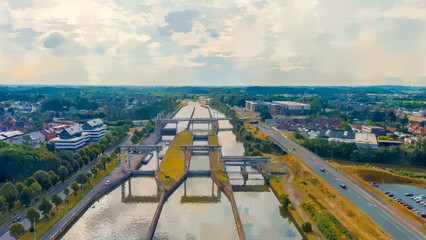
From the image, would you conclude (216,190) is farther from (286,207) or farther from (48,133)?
(48,133)

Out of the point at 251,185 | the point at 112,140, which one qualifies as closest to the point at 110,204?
the point at 251,185

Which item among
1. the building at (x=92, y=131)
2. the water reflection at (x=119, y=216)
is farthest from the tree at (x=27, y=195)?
the building at (x=92, y=131)

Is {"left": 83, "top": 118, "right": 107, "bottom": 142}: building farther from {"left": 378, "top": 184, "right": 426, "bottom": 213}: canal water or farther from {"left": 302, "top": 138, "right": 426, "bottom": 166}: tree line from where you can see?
{"left": 378, "top": 184, "right": 426, "bottom": 213}: canal water

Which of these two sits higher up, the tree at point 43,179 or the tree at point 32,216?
the tree at point 43,179

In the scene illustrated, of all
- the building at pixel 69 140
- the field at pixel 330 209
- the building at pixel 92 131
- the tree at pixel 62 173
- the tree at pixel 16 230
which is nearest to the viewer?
the tree at pixel 16 230

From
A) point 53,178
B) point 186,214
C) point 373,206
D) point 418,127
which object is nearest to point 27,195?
point 53,178

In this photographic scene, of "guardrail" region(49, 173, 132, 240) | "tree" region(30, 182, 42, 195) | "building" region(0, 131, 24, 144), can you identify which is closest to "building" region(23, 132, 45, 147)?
"building" region(0, 131, 24, 144)

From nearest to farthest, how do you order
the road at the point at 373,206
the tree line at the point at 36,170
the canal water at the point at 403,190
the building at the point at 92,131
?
the road at the point at 373,206, the tree line at the point at 36,170, the canal water at the point at 403,190, the building at the point at 92,131

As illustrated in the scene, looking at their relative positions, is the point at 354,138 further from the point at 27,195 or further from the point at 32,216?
the point at 27,195

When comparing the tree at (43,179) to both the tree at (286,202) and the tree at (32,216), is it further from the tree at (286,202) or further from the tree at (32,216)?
the tree at (286,202)
